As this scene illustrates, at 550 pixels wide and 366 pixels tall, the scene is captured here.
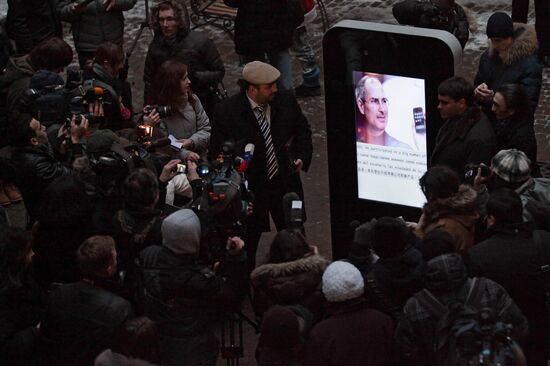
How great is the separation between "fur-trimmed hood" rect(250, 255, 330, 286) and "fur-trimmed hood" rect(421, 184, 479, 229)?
1.03m

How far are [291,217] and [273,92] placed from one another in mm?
1439

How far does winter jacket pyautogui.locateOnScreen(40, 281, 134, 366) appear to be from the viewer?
6.88 metres

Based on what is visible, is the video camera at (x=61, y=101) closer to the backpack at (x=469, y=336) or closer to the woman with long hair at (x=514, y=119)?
the woman with long hair at (x=514, y=119)

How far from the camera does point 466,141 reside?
28.2 ft

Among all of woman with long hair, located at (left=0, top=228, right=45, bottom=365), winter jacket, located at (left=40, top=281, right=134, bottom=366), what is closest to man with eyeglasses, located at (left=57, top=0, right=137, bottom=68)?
woman with long hair, located at (left=0, top=228, right=45, bottom=365)

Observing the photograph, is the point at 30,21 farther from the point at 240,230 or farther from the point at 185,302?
the point at 185,302

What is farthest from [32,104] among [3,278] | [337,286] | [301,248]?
[337,286]

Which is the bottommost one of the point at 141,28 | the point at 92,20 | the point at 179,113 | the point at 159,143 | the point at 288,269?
the point at 141,28

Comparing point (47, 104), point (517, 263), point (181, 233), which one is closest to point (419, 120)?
point (517, 263)

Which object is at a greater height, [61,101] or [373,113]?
[61,101]

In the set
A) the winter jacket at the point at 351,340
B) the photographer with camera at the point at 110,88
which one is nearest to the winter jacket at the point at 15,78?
the photographer with camera at the point at 110,88

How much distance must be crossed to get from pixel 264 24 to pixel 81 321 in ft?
17.5

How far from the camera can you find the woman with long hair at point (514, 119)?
8781mm

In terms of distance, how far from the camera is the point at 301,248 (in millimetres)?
7102
